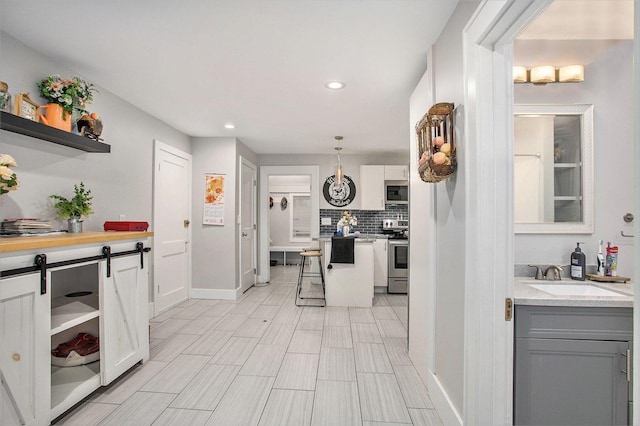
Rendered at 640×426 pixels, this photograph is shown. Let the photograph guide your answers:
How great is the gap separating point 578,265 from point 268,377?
89.0 inches

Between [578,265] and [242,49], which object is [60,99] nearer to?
[242,49]

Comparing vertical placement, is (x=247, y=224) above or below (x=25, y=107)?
below

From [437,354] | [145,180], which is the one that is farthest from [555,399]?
[145,180]

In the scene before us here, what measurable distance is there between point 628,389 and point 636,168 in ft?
4.87

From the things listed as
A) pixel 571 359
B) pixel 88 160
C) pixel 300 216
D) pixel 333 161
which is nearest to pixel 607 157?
pixel 571 359

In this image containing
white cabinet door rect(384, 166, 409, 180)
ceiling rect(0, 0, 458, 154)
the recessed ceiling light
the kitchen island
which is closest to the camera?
ceiling rect(0, 0, 458, 154)

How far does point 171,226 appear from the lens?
4008mm

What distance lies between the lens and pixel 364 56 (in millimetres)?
2213

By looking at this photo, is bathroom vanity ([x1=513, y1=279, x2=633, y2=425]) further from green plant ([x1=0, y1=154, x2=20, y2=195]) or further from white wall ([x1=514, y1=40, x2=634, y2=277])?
green plant ([x1=0, y1=154, x2=20, y2=195])

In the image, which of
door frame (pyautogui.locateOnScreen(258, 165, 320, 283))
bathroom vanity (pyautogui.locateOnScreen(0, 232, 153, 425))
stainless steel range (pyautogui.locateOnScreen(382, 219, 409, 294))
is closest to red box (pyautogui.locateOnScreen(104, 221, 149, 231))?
bathroom vanity (pyautogui.locateOnScreen(0, 232, 153, 425))

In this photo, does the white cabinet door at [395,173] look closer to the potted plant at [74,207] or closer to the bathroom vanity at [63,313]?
the bathroom vanity at [63,313]

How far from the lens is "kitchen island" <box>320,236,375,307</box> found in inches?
163

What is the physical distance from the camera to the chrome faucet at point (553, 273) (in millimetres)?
1853

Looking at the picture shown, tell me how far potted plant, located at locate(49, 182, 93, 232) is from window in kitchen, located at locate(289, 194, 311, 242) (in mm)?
5623
